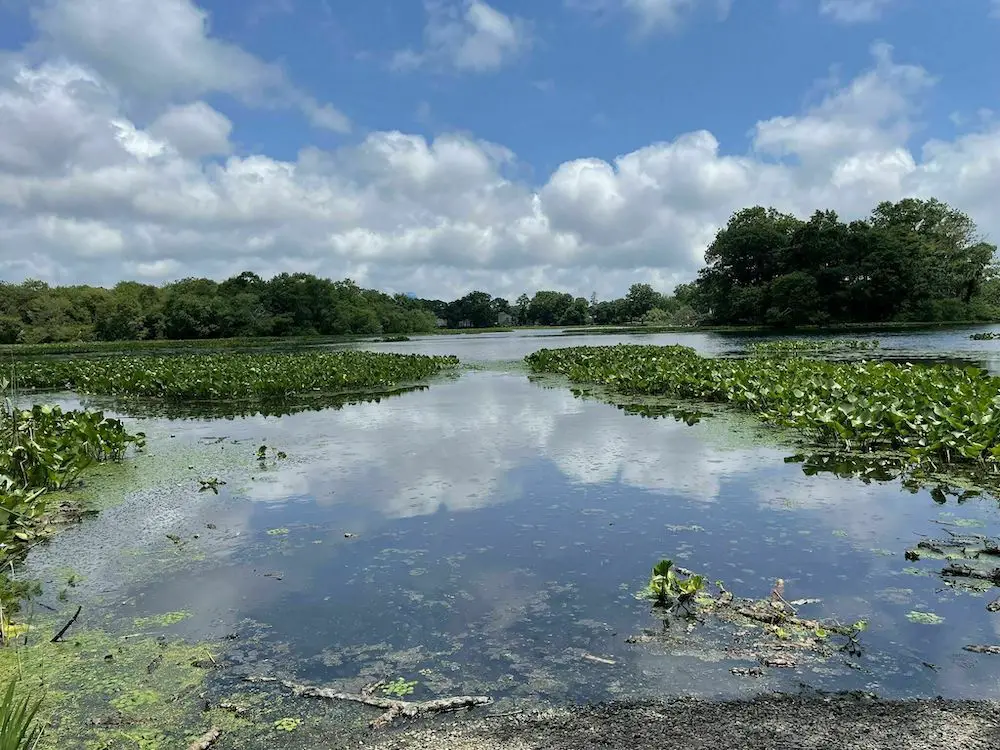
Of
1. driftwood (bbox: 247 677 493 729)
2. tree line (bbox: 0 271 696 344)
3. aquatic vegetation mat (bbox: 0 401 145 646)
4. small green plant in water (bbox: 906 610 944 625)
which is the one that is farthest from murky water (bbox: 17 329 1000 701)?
tree line (bbox: 0 271 696 344)

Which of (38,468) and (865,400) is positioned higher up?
(865,400)

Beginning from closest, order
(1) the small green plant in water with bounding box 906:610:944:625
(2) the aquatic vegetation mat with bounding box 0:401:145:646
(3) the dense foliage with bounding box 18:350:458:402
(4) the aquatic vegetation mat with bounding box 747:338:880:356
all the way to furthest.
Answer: (1) the small green plant in water with bounding box 906:610:944:625 → (2) the aquatic vegetation mat with bounding box 0:401:145:646 → (3) the dense foliage with bounding box 18:350:458:402 → (4) the aquatic vegetation mat with bounding box 747:338:880:356

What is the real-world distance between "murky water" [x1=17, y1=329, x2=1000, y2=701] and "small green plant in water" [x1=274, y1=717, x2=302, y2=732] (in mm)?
441

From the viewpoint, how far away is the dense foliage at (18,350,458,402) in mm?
20109

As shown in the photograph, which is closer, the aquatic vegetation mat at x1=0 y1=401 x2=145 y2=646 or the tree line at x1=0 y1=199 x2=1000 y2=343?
the aquatic vegetation mat at x1=0 y1=401 x2=145 y2=646

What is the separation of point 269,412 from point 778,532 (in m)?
13.0

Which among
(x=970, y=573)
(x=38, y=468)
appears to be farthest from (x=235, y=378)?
(x=970, y=573)

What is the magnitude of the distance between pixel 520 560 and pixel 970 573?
3434mm

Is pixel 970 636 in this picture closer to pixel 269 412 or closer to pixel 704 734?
pixel 704 734

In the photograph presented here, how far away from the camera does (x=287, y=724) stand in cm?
355

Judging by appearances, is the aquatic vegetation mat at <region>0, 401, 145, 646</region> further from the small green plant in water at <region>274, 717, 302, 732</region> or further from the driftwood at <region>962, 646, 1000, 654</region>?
the driftwood at <region>962, 646, 1000, 654</region>

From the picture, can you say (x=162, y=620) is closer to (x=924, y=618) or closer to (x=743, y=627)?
(x=743, y=627)

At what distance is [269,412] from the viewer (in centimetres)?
1647

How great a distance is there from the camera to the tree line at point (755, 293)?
204 ft
